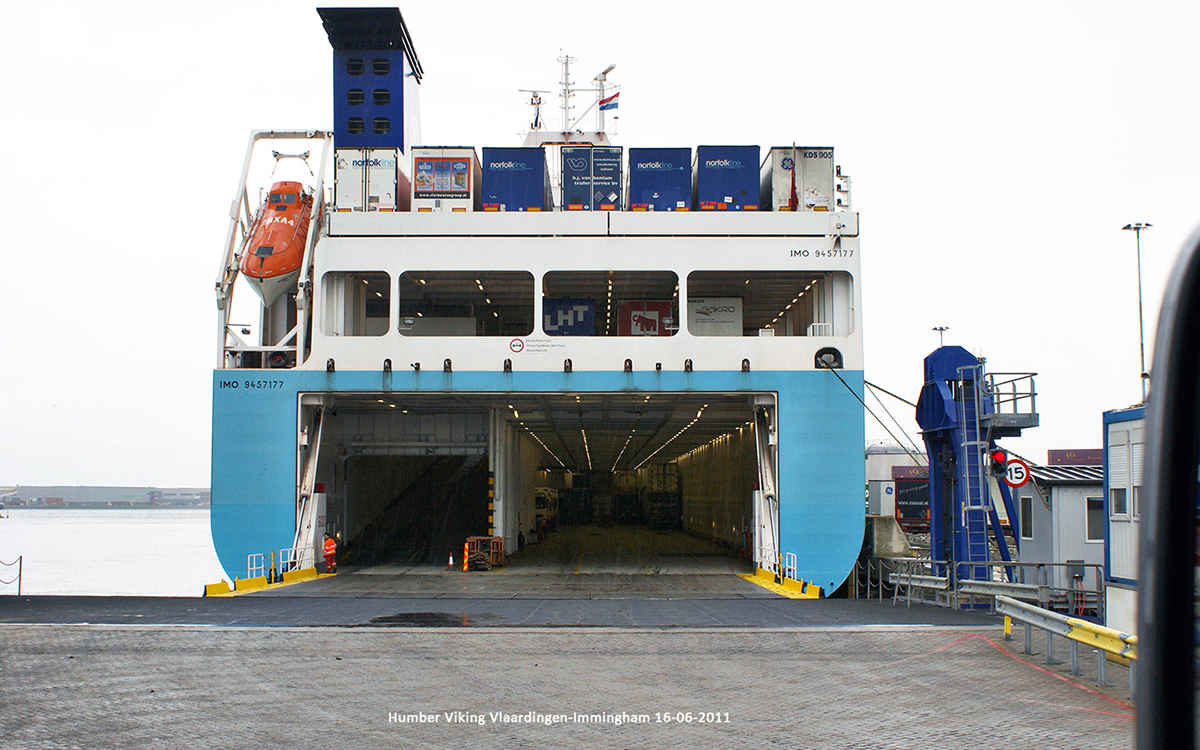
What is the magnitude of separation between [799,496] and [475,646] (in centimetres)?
1433

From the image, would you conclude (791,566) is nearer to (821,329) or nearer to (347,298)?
(821,329)

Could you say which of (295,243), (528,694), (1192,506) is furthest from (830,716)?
(295,243)

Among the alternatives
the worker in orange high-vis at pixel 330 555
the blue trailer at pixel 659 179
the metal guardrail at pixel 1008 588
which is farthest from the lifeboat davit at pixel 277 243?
the metal guardrail at pixel 1008 588

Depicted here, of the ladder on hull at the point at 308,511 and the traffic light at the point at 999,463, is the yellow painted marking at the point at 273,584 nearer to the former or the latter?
the ladder on hull at the point at 308,511

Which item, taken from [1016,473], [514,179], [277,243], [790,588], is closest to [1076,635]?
[1016,473]

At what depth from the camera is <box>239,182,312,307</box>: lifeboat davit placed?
2959 cm

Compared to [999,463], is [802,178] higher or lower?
higher

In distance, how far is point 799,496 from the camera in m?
27.2

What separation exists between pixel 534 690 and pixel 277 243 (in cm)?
2132

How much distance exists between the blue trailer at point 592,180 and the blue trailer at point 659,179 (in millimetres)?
554

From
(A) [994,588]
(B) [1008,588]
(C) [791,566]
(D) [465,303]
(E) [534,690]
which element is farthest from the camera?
(D) [465,303]

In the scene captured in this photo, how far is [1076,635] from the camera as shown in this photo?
1252 centimetres

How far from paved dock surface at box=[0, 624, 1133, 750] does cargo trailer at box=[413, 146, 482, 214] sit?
52.9 feet

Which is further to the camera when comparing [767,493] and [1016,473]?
[767,493]
